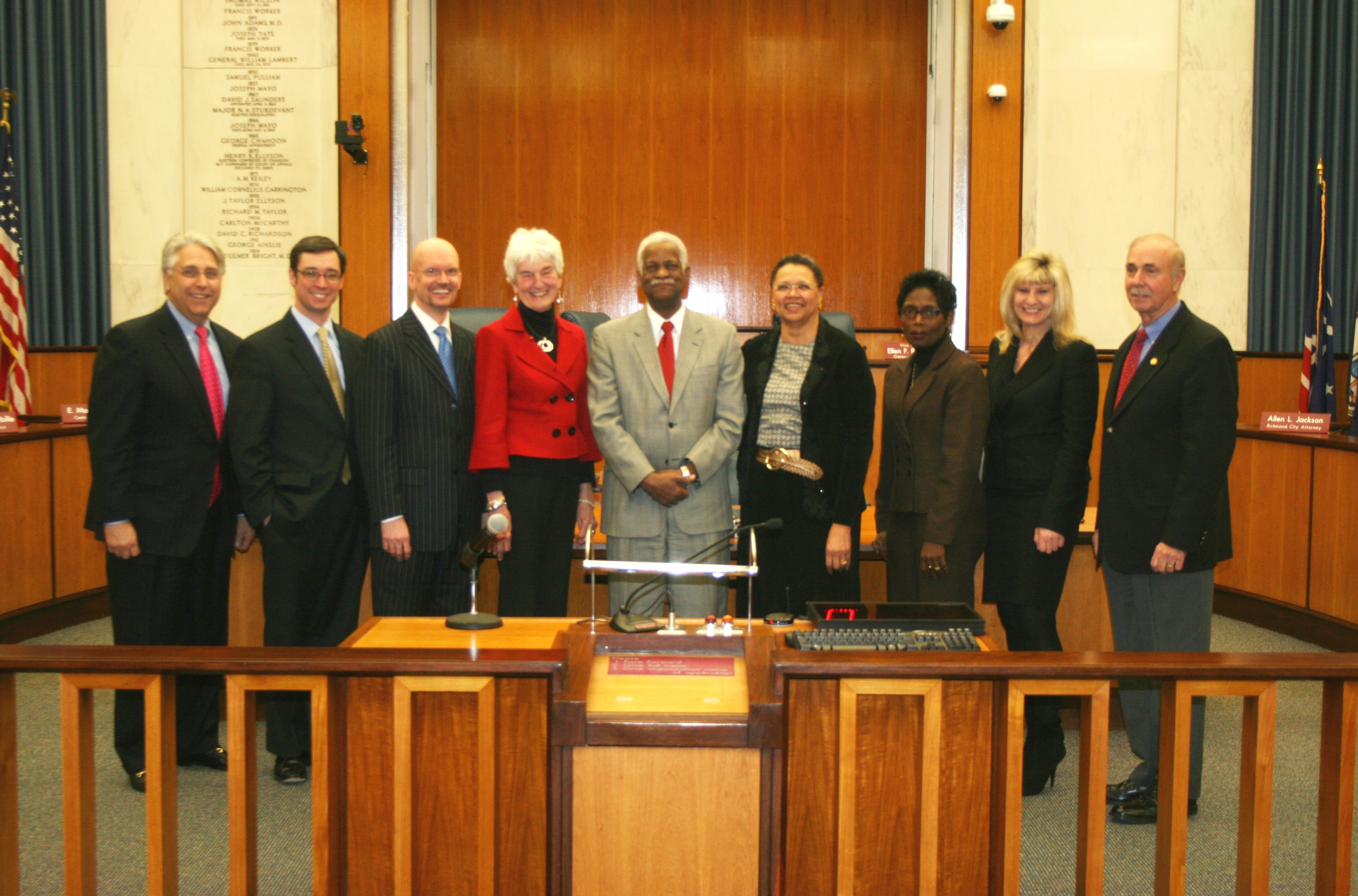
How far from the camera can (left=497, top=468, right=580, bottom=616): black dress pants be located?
303 centimetres

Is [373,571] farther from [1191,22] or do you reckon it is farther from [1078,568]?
[1191,22]

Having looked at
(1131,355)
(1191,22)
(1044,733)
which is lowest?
(1044,733)

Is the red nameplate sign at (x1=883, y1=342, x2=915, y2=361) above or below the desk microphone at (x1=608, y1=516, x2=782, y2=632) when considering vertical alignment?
above

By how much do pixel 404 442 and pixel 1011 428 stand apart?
1.80m

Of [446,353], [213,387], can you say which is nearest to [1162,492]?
[446,353]

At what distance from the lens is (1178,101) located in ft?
20.7

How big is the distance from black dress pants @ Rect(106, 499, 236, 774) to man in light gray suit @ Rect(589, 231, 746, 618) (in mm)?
1252

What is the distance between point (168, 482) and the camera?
3.10m

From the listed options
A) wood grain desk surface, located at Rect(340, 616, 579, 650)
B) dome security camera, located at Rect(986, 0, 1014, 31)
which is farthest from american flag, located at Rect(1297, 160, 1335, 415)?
wood grain desk surface, located at Rect(340, 616, 579, 650)

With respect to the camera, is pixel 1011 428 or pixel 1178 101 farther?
pixel 1178 101

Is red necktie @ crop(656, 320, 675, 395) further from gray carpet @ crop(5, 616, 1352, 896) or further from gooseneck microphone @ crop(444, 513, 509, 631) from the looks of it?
gray carpet @ crop(5, 616, 1352, 896)

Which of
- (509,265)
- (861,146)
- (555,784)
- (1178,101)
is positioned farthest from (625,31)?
(555,784)

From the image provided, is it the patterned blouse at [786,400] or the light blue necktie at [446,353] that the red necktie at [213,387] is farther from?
the patterned blouse at [786,400]

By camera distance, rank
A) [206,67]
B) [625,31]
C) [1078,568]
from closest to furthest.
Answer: [1078,568] → [206,67] → [625,31]
